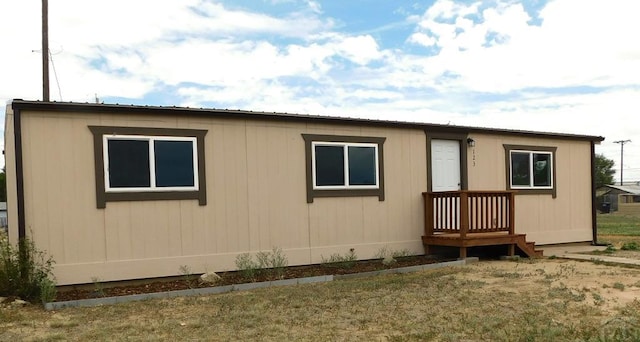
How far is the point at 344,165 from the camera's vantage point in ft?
29.1

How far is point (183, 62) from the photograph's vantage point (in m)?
15.3

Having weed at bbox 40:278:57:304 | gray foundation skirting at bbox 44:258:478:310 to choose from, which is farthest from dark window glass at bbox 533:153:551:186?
weed at bbox 40:278:57:304

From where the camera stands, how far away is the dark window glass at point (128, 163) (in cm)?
716

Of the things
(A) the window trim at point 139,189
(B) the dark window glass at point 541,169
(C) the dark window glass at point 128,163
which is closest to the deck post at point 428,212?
(B) the dark window glass at point 541,169

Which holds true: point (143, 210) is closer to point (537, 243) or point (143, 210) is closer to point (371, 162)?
point (371, 162)

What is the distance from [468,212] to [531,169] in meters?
2.78

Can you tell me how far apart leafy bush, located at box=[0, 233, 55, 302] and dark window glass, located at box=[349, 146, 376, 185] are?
4.85 m

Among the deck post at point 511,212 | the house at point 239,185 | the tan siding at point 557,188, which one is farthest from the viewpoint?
the tan siding at point 557,188

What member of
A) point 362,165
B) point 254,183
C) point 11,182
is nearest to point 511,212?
point 362,165

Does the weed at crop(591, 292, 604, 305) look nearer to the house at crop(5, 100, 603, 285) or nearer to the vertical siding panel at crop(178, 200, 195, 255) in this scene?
the house at crop(5, 100, 603, 285)

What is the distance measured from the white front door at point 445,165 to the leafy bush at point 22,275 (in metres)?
6.70

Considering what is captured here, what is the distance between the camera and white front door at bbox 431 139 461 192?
9984 millimetres

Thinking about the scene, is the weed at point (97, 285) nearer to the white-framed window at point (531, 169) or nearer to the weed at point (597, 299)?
Result: the weed at point (597, 299)

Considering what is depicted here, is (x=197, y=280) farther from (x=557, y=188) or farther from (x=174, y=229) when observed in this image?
(x=557, y=188)
